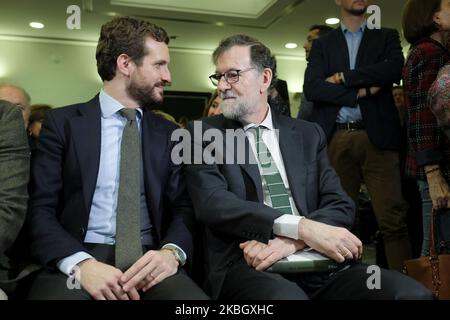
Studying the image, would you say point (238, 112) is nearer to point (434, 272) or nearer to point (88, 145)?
point (88, 145)

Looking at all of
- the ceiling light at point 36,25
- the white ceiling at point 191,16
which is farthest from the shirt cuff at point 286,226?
the ceiling light at point 36,25

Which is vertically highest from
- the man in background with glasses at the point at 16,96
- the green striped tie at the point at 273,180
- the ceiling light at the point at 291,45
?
the ceiling light at the point at 291,45

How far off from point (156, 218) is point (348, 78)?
1.37 m

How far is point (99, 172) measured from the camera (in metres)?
1.58

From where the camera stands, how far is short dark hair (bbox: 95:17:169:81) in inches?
69.6

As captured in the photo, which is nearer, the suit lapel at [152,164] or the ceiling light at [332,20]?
the suit lapel at [152,164]

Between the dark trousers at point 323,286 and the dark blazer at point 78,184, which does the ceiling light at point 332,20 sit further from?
the dark trousers at point 323,286

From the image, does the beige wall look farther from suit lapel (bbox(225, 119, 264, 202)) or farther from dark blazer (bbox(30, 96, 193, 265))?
suit lapel (bbox(225, 119, 264, 202))

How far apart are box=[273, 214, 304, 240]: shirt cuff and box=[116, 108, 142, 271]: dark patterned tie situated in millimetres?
451

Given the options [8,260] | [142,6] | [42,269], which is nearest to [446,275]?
[42,269]

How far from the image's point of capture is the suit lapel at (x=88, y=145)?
1.53 m

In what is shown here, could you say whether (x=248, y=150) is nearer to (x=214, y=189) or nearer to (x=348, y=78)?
(x=214, y=189)

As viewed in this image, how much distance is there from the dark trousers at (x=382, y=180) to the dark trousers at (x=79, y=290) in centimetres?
128

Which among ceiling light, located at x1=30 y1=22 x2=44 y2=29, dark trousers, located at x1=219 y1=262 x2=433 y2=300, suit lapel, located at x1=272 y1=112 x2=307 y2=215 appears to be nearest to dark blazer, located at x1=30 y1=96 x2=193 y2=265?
dark trousers, located at x1=219 y1=262 x2=433 y2=300
